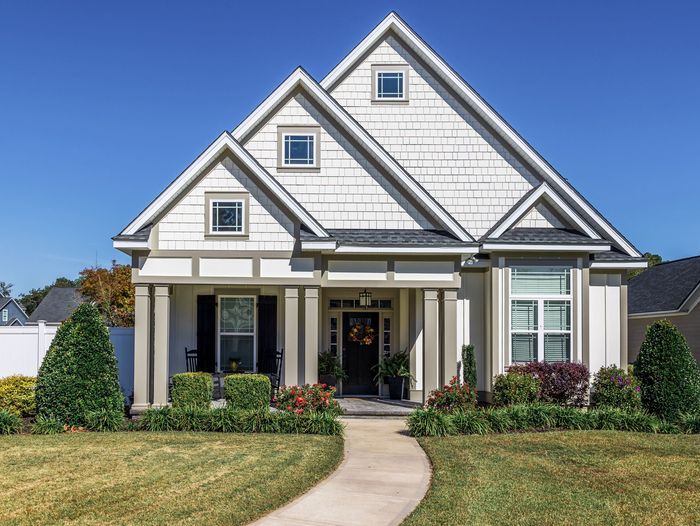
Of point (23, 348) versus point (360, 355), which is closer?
point (23, 348)

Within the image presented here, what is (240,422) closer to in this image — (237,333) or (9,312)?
(237,333)

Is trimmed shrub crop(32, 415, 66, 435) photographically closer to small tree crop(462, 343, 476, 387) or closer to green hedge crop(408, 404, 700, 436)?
green hedge crop(408, 404, 700, 436)

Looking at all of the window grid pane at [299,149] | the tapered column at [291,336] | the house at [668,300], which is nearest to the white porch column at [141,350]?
the tapered column at [291,336]

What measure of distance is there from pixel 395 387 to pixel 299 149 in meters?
6.63

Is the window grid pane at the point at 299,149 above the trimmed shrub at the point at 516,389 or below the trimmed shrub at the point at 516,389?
above

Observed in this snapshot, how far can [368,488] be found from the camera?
911 cm

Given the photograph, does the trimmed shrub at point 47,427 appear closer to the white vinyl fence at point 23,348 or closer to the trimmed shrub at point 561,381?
the white vinyl fence at point 23,348

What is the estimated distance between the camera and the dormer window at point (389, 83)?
1872 cm

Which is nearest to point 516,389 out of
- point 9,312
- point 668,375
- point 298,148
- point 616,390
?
point 616,390

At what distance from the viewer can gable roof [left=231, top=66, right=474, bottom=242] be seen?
16.7 meters

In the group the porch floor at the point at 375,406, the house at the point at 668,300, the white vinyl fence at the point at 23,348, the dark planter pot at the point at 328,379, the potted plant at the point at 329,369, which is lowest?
the porch floor at the point at 375,406

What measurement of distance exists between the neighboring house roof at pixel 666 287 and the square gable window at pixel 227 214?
16.5 m

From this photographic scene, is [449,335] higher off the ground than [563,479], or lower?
higher

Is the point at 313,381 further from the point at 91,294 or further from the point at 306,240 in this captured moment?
the point at 91,294
